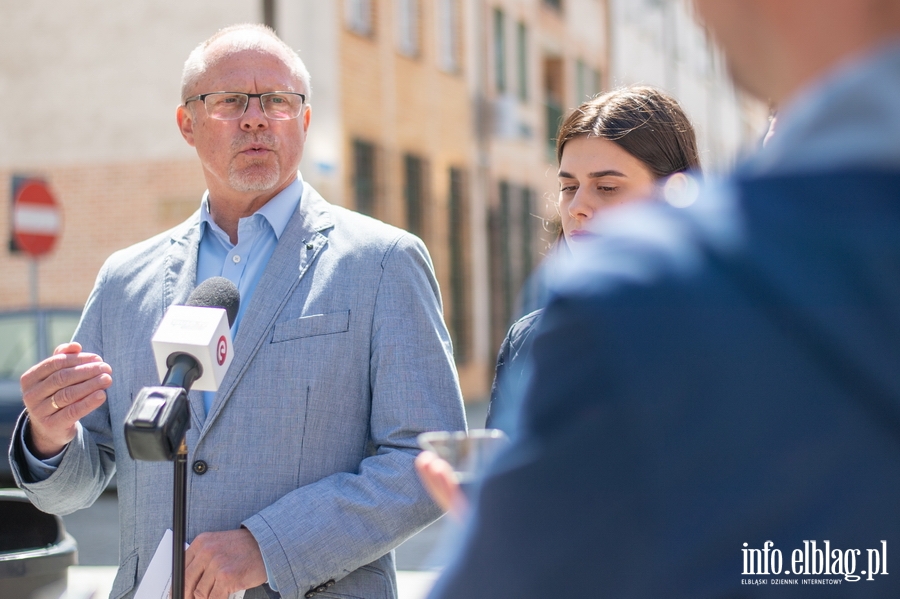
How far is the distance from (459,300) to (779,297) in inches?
868

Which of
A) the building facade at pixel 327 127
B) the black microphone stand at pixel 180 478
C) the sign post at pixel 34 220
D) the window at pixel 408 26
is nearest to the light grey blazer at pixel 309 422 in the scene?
the black microphone stand at pixel 180 478

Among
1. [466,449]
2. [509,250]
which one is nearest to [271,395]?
[466,449]

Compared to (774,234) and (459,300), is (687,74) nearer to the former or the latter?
(459,300)

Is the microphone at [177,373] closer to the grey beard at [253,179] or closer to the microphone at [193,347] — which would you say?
the microphone at [193,347]

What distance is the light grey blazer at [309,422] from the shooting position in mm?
2654

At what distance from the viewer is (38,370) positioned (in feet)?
8.18

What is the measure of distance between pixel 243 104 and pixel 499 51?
73.0 ft

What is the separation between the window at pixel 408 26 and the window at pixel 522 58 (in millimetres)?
5381

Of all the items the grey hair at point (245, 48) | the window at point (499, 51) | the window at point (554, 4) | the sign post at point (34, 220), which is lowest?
the grey hair at point (245, 48)

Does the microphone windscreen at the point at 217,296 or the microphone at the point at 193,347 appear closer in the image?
the microphone at the point at 193,347

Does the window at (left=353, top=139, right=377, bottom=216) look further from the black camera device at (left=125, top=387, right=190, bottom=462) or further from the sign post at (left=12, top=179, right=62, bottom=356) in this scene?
the black camera device at (left=125, top=387, right=190, bottom=462)

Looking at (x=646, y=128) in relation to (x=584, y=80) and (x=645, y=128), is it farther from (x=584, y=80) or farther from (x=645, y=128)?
(x=584, y=80)

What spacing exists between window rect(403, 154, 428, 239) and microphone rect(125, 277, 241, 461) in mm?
18250

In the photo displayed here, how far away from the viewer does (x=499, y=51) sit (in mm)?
24859
